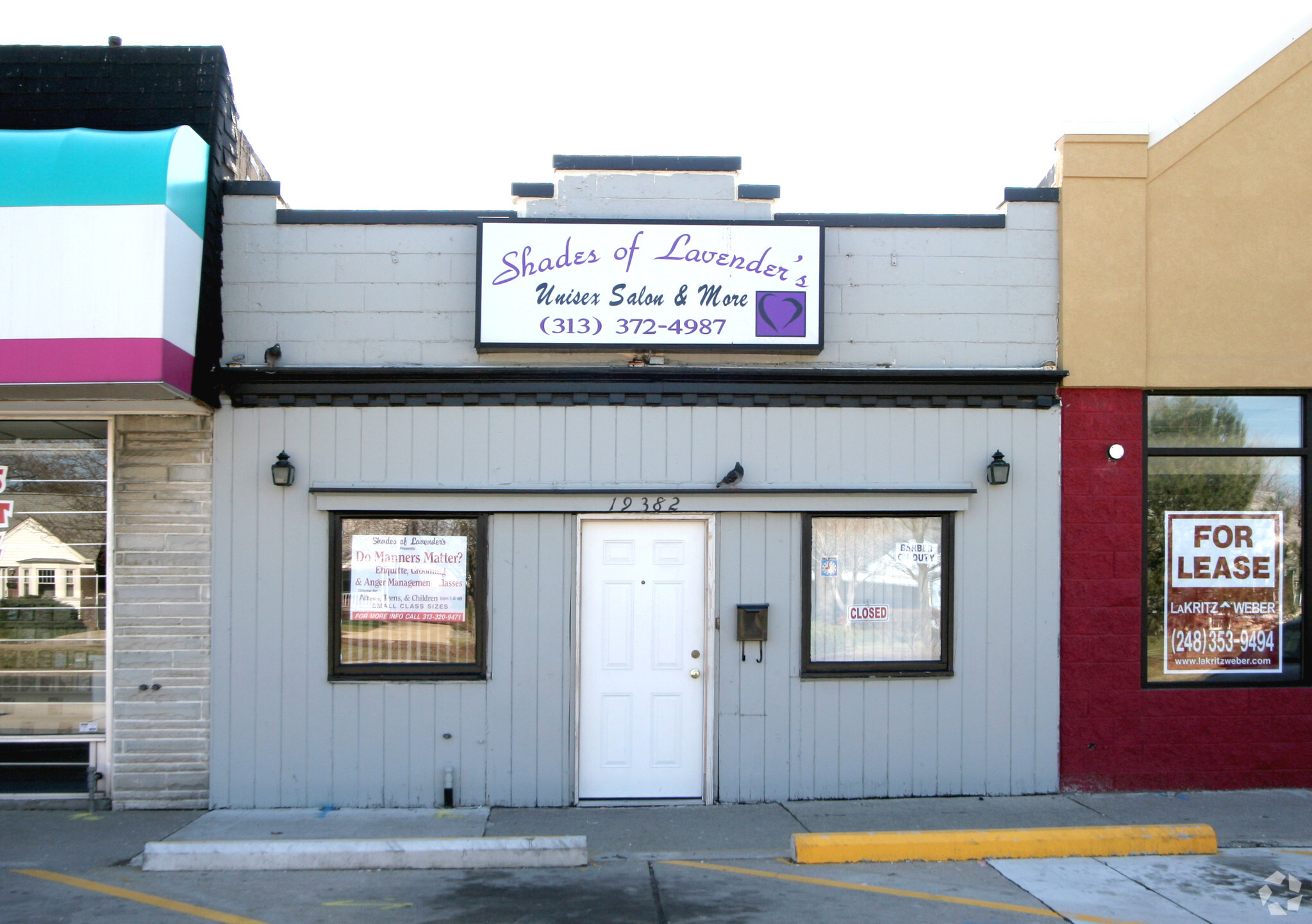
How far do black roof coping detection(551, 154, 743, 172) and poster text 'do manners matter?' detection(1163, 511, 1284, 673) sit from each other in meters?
4.60

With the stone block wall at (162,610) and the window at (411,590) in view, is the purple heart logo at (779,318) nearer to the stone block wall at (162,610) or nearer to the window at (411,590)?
the window at (411,590)

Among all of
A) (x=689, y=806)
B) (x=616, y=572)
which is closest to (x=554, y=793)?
(x=689, y=806)

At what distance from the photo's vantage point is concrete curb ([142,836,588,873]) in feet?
20.1

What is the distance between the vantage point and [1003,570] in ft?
24.6

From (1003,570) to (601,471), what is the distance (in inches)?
126

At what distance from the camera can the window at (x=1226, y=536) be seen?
7.66 m

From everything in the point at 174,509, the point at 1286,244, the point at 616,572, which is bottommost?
the point at 616,572

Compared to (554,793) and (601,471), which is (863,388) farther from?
(554,793)

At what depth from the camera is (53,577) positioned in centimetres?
732

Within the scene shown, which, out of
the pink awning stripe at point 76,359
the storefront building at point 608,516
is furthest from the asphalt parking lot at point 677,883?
the pink awning stripe at point 76,359

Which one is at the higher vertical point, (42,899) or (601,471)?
(601,471)

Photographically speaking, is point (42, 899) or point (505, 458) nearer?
point (42, 899)

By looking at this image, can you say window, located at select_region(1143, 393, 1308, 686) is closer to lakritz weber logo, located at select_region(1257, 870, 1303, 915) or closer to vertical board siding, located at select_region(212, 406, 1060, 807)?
vertical board siding, located at select_region(212, 406, 1060, 807)

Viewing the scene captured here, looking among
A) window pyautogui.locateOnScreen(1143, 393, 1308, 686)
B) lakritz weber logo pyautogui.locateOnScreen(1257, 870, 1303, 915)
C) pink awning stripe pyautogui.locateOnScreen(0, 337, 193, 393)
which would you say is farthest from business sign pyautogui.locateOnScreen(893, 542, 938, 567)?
pink awning stripe pyautogui.locateOnScreen(0, 337, 193, 393)
